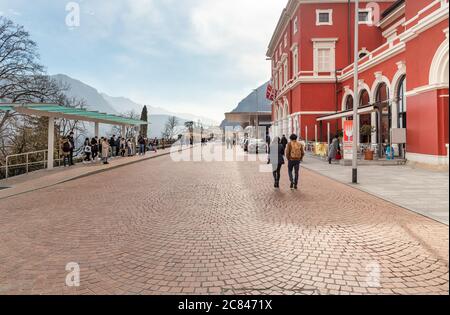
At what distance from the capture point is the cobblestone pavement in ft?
10.7

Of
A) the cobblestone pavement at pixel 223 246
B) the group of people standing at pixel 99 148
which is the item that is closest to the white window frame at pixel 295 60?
the group of people standing at pixel 99 148

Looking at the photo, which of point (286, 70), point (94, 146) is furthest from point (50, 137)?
point (286, 70)

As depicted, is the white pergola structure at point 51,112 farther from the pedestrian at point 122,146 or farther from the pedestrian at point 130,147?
the pedestrian at point 130,147

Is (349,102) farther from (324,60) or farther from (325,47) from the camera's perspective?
(325,47)

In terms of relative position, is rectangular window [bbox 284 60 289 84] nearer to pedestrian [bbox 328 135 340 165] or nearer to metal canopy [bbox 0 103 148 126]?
pedestrian [bbox 328 135 340 165]

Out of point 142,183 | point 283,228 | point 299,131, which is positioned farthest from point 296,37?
point 283,228

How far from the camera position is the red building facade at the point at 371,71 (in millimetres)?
14047

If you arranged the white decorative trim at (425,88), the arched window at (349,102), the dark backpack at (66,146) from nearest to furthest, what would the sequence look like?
the white decorative trim at (425,88) → the dark backpack at (66,146) → the arched window at (349,102)

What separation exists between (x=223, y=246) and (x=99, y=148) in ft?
66.7

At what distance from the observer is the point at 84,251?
4.31 metres

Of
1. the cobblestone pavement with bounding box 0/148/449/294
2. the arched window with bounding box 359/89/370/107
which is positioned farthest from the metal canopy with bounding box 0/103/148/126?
the arched window with bounding box 359/89/370/107

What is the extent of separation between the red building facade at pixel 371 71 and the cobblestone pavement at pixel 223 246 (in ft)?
31.0

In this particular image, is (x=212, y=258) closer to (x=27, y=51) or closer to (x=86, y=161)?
(x=86, y=161)

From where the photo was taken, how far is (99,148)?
72.1ft
